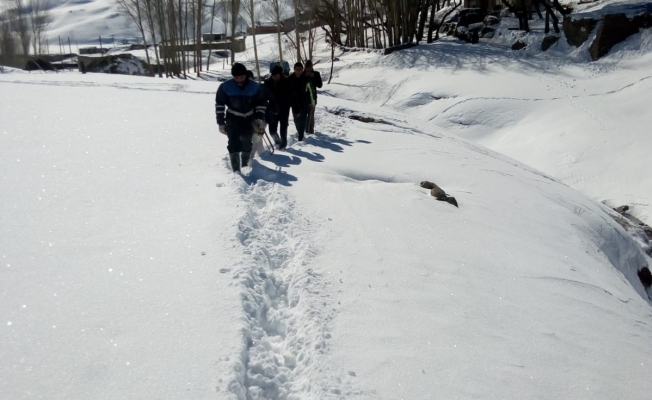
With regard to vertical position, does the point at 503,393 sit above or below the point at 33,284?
below

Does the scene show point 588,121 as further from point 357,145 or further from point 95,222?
point 95,222

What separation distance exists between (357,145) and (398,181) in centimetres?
230

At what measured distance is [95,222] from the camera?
4.76m

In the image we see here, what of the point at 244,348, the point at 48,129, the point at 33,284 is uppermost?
the point at 48,129

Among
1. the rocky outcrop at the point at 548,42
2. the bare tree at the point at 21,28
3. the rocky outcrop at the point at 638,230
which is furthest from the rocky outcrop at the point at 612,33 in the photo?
the bare tree at the point at 21,28

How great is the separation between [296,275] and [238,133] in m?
3.03

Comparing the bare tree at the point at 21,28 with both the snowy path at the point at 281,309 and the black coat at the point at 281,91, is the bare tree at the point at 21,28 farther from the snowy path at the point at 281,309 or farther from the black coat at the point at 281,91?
the snowy path at the point at 281,309

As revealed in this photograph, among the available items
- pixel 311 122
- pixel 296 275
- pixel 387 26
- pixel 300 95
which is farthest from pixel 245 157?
pixel 387 26

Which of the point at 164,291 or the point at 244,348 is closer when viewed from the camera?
the point at 244,348

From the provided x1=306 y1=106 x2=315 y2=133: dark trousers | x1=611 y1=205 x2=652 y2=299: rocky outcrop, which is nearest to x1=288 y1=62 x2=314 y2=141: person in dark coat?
x1=306 y1=106 x2=315 y2=133: dark trousers

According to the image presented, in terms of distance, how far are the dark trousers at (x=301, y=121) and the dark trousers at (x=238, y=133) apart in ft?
8.54

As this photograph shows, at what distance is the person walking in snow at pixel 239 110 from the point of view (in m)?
6.55

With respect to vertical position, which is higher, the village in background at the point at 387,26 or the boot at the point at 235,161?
the village in background at the point at 387,26

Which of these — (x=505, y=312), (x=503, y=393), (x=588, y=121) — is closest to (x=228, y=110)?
(x=505, y=312)
